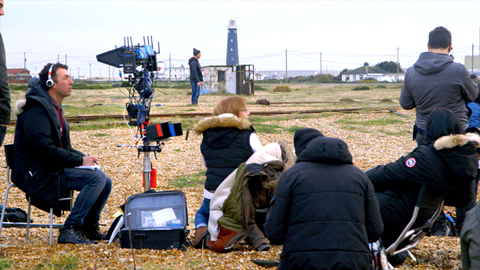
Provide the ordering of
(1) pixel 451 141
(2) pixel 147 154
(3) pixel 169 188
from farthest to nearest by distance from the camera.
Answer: (3) pixel 169 188
(2) pixel 147 154
(1) pixel 451 141

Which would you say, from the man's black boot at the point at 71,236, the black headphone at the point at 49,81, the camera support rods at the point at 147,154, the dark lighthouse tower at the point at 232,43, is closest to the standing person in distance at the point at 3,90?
the black headphone at the point at 49,81

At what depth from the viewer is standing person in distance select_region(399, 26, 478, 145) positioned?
→ 4.69 metres

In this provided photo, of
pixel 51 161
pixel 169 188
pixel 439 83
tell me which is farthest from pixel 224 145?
pixel 169 188

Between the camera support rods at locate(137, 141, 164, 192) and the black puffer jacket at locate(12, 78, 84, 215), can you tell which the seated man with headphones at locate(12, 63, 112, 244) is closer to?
the black puffer jacket at locate(12, 78, 84, 215)

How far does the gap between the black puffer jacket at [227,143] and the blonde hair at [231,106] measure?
17 centimetres

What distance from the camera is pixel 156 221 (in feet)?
14.6

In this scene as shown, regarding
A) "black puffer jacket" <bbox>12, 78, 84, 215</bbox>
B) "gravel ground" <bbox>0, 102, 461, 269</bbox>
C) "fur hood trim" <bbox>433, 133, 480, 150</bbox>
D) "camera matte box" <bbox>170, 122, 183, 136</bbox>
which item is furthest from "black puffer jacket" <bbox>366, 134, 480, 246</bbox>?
"black puffer jacket" <bbox>12, 78, 84, 215</bbox>

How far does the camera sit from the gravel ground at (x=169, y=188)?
375cm

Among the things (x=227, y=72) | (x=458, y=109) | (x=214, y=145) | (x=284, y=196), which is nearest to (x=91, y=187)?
(x=214, y=145)

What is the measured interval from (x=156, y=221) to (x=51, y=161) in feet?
3.56

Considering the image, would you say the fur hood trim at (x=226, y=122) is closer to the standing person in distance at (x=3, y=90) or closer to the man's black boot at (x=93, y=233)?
the man's black boot at (x=93, y=233)

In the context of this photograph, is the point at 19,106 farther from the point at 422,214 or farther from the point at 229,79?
the point at 229,79

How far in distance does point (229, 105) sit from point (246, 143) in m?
0.45

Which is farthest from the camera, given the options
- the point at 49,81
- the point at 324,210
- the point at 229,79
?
the point at 229,79
